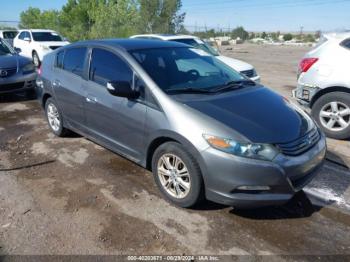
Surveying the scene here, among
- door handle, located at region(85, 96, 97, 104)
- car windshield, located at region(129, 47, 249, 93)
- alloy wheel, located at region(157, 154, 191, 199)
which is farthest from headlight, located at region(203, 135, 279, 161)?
door handle, located at region(85, 96, 97, 104)

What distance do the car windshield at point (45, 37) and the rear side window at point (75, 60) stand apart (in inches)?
476

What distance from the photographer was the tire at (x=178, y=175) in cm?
333

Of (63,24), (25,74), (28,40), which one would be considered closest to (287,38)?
(63,24)

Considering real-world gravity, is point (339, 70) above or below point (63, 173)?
above

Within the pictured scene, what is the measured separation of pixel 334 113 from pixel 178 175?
11.4 ft

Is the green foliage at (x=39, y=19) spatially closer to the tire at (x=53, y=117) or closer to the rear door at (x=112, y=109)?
the tire at (x=53, y=117)

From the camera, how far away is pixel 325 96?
5754mm

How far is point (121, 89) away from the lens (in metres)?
3.73

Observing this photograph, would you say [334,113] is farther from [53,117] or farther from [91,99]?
[53,117]

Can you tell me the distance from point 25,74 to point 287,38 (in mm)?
80465

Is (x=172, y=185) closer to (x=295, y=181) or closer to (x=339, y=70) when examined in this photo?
(x=295, y=181)

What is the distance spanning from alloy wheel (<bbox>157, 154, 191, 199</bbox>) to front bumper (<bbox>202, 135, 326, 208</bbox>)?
286 millimetres

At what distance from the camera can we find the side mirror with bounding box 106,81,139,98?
3.73 meters

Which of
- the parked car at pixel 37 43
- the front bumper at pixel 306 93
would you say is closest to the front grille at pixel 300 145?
the front bumper at pixel 306 93
